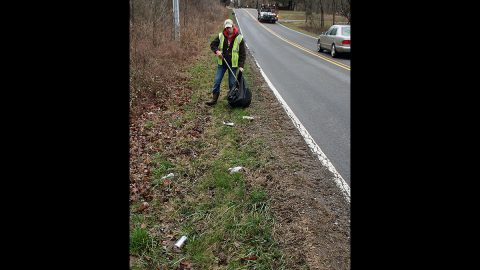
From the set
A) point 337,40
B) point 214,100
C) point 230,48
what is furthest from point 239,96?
point 337,40

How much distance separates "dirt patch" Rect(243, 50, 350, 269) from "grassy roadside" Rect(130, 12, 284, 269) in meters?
0.14

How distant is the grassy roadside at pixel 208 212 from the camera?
11.3ft

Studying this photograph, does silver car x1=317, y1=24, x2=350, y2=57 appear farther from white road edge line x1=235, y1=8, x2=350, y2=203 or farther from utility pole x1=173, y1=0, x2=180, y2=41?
white road edge line x1=235, y1=8, x2=350, y2=203

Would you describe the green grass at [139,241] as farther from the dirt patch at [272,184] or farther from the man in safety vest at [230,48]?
the man in safety vest at [230,48]

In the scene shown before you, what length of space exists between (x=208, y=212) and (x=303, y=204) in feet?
3.09

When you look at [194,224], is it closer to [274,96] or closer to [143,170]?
[143,170]

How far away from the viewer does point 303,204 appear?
4.33m

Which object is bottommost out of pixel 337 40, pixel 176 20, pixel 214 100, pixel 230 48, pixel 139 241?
pixel 139 241

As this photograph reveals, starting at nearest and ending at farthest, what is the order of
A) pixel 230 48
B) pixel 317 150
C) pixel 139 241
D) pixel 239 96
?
pixel 139 241 → pixel 317 150 → pixel 239 96 → pixel 230 48

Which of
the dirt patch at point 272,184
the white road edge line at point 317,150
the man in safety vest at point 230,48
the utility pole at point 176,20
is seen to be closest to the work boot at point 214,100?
the man in safety vest at point 230,48

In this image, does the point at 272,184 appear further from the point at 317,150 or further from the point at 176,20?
the point at 176,20

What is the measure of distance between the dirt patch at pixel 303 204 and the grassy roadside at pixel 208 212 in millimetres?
139
